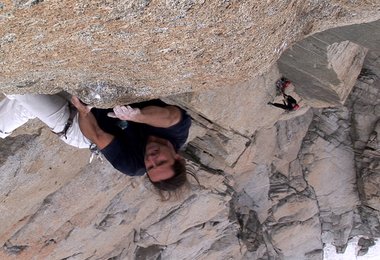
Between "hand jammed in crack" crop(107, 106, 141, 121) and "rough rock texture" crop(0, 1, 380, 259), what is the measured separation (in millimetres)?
188

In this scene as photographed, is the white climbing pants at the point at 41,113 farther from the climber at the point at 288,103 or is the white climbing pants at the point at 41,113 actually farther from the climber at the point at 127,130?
the climber at the point at 288,103

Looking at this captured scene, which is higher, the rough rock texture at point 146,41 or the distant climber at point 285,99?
the rough rock texture at point 146,41

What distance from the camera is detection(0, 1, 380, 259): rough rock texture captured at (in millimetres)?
3162

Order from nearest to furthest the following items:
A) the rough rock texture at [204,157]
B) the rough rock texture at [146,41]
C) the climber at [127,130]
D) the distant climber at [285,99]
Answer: the rough rock texture at [146,41] < the rough rock texture at [204,157] < the climber at [127,130] < the distant climber at [285,99]

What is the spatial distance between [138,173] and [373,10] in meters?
2.65

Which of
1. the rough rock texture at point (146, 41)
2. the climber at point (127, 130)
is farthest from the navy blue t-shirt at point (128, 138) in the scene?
the rough rock texture at point (146, 41)

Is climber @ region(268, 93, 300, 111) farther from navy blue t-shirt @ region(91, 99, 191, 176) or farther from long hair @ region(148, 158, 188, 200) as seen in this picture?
navy blue t-shirt @ region(91, 99, 191, 176)

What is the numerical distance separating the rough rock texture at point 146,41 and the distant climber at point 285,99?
3.82 meters

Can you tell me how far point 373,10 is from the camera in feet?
12.6

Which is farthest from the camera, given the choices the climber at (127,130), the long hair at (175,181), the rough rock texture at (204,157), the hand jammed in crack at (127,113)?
the long hair at (175,181)

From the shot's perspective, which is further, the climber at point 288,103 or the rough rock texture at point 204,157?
the climber at point 288,103

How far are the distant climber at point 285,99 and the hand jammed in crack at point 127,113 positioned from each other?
12.5 ft

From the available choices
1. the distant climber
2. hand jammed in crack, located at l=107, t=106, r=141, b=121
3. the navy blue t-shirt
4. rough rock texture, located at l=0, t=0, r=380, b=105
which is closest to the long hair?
the navy blue t-shirt

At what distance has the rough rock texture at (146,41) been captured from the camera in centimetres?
281
